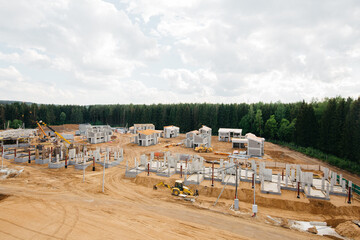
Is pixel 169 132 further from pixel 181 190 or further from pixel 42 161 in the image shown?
pixel 181 190

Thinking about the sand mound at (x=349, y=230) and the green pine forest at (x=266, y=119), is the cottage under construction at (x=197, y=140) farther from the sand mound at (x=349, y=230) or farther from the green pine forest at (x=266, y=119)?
the sand mound at (x=349, y=230)

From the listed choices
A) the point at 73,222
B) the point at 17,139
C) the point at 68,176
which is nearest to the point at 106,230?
the point at 73,222

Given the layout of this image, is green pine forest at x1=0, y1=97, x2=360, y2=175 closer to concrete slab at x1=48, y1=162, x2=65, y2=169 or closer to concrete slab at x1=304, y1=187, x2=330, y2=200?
concrete slab at x1=304, y1=187, x2=330, y2=200

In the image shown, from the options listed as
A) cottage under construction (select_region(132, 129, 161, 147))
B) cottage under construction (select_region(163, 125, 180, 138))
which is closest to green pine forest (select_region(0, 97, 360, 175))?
cottage under construction (select_region(163, 125, 180, 138))

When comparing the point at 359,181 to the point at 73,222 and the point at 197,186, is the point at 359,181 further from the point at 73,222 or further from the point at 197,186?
the point at 73,222

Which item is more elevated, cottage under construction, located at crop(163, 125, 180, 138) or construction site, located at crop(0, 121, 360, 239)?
cottage under construction, located at crop(163, 125, 180, 138)
